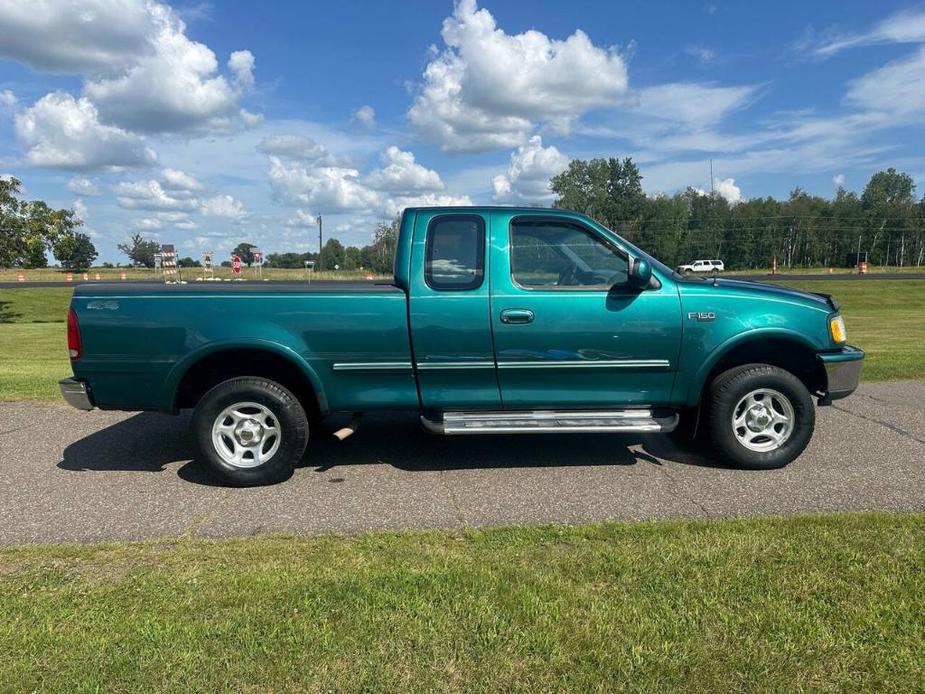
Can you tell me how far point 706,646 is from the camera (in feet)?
8.48

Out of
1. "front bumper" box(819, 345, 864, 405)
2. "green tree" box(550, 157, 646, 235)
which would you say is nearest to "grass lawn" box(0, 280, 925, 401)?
"front bumper" box(819, 345, 864, 405)

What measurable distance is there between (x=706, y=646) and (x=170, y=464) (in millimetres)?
4289

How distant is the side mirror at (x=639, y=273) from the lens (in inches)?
180

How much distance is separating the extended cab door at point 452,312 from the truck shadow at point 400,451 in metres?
0.73

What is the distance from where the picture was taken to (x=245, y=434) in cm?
474

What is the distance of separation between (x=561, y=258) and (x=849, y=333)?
13.0m

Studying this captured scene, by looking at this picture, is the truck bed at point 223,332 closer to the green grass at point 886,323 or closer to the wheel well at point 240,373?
the wheel well at point 240,373

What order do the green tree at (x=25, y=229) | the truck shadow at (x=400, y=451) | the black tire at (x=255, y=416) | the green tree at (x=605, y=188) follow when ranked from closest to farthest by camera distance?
the black tire at (x=255, y=416), the truck shadow at (x=400, y=451), the green tree at (x=25, y=229), the green tree at (x=605, y=188)

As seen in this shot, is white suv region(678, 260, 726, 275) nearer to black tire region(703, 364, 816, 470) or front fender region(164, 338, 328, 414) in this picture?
black tire region(703, 364, 816, 470)

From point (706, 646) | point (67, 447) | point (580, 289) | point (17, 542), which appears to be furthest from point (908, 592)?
point (67, 447)

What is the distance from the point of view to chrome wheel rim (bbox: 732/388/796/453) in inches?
194

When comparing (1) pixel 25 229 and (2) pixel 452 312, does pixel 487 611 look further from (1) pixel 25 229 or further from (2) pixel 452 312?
(1) pixel 25 229

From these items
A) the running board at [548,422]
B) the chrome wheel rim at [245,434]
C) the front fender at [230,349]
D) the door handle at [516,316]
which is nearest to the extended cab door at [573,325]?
the door handle at [516,316]

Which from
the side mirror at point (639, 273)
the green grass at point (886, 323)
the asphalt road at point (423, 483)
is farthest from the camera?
the green grass at point (886, 323)
